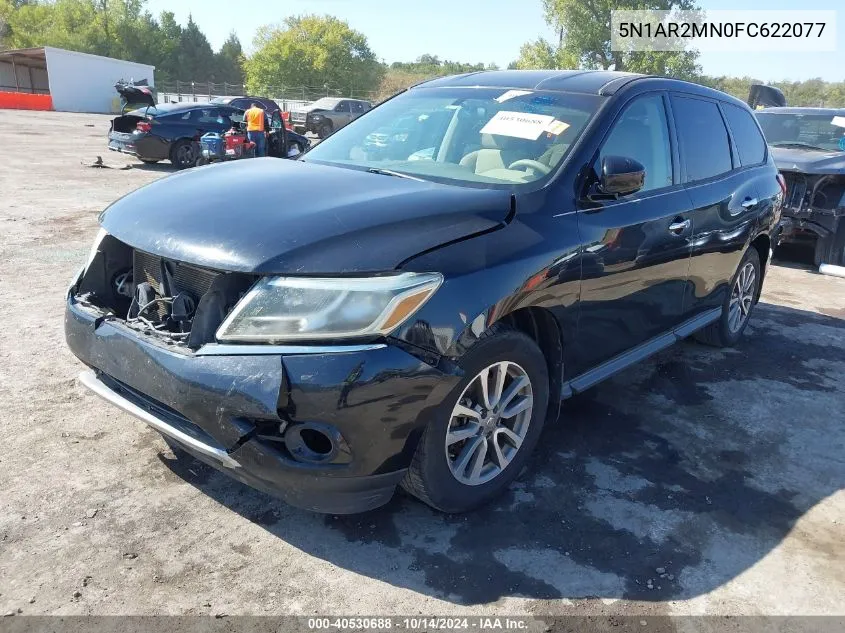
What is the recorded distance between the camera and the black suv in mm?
2281

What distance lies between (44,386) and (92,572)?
176 cm

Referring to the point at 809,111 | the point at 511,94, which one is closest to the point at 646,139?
the point at 511,94

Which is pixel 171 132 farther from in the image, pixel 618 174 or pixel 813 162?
pixel 618 174

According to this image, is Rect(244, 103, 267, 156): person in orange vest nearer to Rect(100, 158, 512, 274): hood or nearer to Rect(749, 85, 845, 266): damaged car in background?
Rect(749, 85, 845, 266): damaged car in background

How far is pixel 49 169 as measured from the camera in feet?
44.2

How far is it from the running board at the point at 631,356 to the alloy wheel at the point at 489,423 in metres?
0.32

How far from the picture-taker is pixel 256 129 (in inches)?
560

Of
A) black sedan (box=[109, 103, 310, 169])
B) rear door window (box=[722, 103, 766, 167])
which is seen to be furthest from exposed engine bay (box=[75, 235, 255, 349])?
black sedan (box=[109, 103, 310, 169])

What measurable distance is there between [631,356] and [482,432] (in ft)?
4.21

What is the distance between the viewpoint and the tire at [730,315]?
4934 millimetres

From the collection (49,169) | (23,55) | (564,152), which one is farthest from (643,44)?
(564,152)

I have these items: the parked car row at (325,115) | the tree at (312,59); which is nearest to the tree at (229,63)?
the tree at (312,59)

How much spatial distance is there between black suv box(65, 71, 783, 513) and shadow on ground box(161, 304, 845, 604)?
241 millimetres

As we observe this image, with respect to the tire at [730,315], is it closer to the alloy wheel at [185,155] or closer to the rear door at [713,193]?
the rear door at [713,193]
